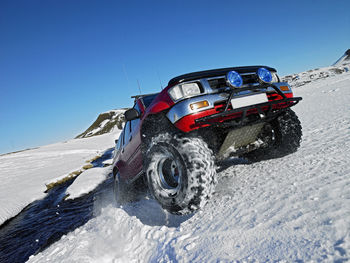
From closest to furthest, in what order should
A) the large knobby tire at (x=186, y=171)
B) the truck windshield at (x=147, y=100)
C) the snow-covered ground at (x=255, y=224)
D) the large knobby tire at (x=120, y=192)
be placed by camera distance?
1. the snow-covered ground at (x=255, y=224)
2. the large knobby tire at (x=186, y=171)
3. the truck windshield at (x=147, y=100)
4. the large knobby tire at (x=120, y=192)

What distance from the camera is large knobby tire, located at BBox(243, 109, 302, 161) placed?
287cm

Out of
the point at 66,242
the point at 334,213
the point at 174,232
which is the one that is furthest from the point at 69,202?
the point at 334,213

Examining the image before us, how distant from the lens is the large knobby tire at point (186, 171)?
6.28 feet

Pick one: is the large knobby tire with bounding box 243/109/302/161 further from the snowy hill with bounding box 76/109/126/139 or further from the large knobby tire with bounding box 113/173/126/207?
the snowy hill with bounding box 76/109/126/139

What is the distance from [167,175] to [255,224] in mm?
1257

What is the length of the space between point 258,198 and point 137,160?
1.98 m

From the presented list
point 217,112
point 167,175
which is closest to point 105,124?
point 167,175

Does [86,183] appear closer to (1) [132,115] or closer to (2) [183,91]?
(1) [132,115]

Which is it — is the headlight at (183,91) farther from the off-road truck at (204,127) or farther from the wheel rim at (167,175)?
the wheel rim at (167,175)

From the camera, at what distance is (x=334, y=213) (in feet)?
4.32

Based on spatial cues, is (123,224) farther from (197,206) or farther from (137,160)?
(197,206)

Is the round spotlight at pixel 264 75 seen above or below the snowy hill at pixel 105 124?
below

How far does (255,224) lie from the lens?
1564mm

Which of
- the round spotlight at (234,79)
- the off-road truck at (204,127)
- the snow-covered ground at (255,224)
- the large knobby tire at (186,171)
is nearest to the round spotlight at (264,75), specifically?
the off-road truck at (204,127)
